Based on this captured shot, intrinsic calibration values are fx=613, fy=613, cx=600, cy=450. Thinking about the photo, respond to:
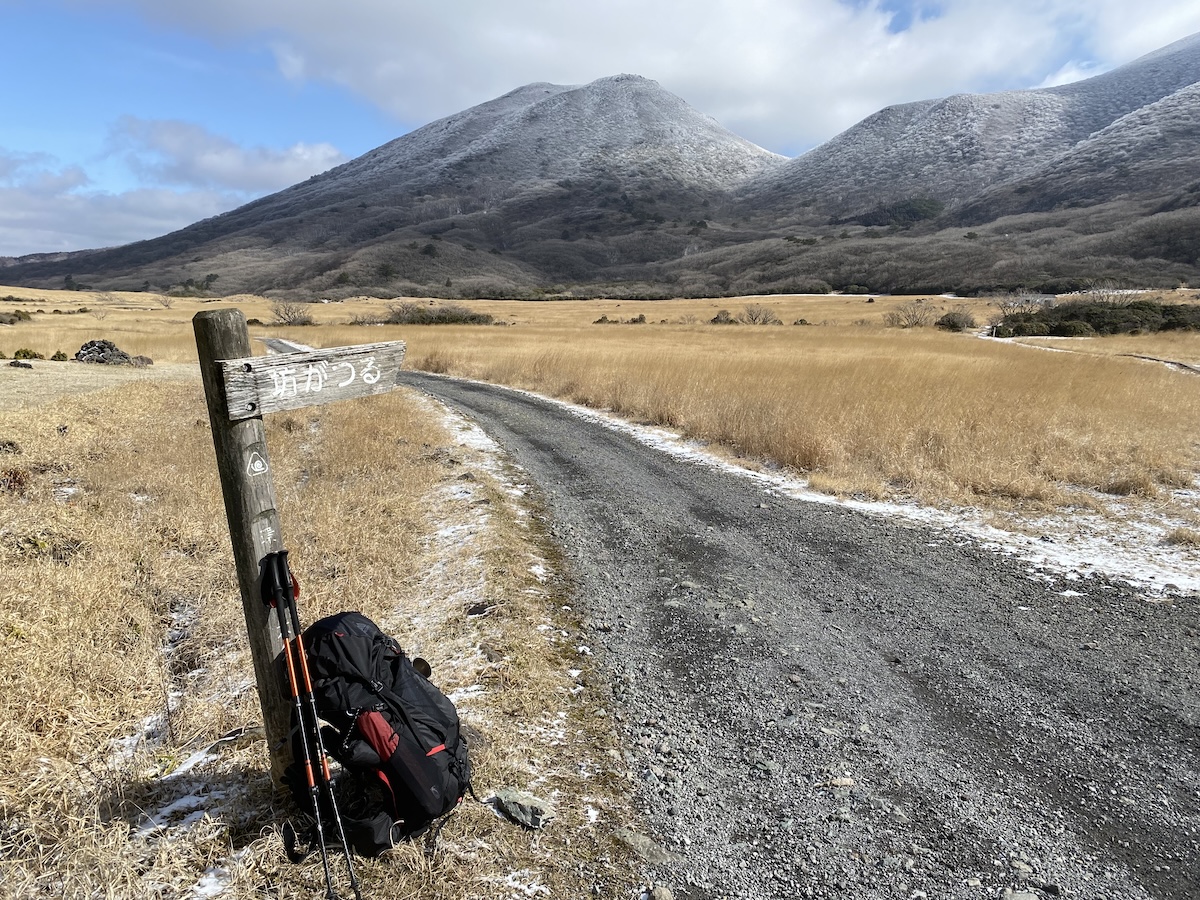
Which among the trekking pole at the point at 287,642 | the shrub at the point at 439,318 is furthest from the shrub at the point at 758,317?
the trekking pole at the point at 287,642

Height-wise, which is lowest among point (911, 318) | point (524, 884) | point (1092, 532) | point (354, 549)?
point (1092, 532)

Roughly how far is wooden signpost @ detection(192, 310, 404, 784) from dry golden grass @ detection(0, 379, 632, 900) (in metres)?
0.63

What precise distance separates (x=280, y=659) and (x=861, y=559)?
5.88 metres

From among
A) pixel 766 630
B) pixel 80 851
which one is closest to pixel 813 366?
pixel 766 630

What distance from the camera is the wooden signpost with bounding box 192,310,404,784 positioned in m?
2.65

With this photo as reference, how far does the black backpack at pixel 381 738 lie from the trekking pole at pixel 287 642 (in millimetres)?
86

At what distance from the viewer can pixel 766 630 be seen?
5227mm

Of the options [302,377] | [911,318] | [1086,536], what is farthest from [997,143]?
[302,377]

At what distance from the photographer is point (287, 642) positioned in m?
2.67

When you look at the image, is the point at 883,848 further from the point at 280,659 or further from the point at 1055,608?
the point at 1055,608

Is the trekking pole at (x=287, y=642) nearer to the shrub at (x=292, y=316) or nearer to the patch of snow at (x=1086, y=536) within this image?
the patch of snow at (x=1086, y=536)

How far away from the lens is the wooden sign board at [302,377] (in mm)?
2625

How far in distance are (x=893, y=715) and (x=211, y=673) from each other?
4883mm

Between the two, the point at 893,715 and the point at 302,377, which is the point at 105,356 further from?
the point at 893,715
